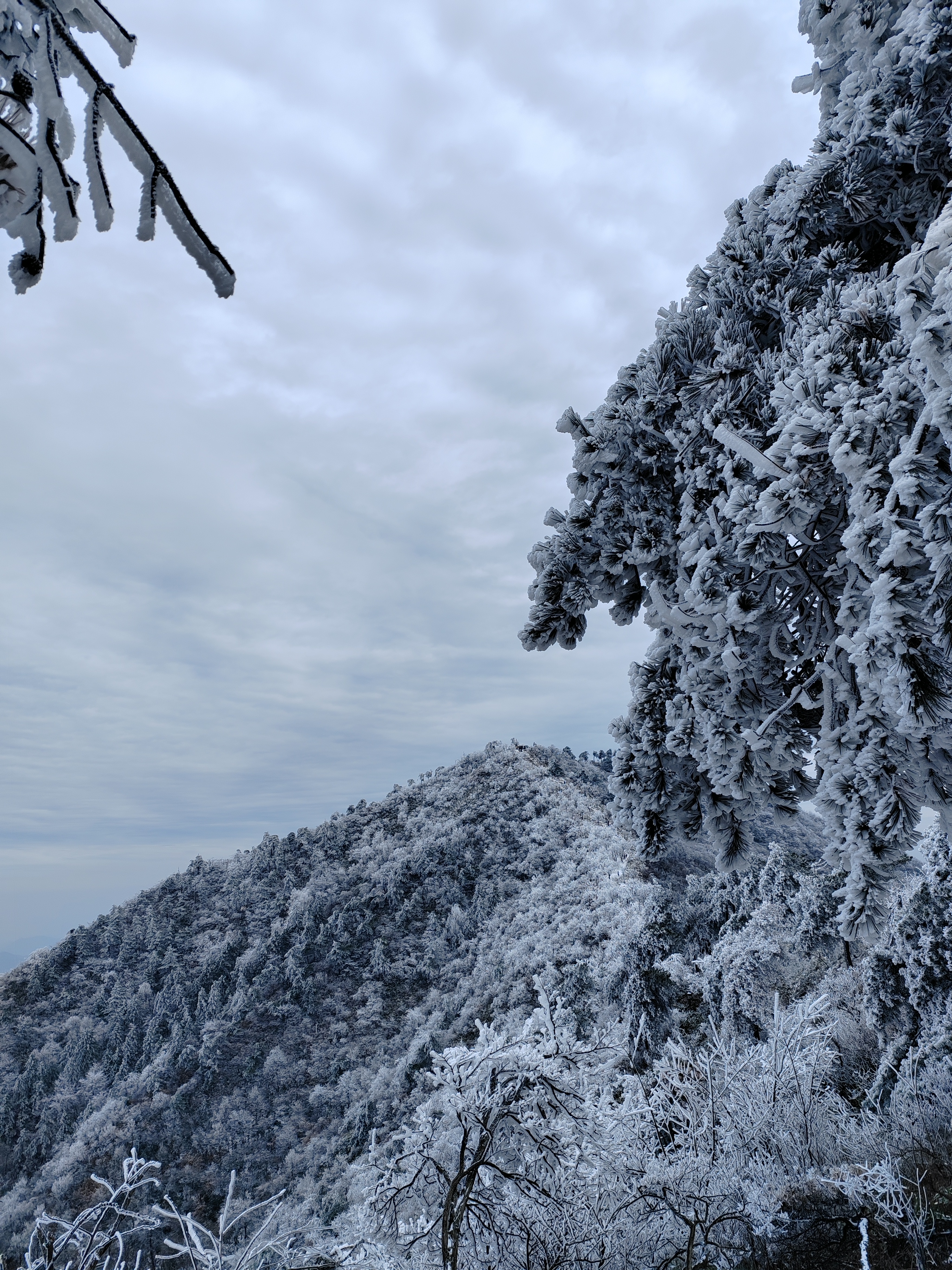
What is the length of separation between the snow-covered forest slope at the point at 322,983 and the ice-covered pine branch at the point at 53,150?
15.3 metres

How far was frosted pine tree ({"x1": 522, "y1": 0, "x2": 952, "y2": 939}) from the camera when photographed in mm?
3289

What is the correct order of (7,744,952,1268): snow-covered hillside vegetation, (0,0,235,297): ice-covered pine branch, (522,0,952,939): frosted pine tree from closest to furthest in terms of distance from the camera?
(0,0,235,297): ice-covered pine branch
(522,0,952,939): frosted pine tree
(7,744,952,1268): snow-covered hillside vegetation

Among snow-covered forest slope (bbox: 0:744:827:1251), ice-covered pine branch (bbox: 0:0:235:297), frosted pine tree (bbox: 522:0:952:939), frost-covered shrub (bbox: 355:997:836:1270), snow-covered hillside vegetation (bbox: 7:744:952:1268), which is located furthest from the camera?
snow-covered forest slope (bbox: 0:744:827:1251)

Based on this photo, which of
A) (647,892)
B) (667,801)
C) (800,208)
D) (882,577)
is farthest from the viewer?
(647,892)

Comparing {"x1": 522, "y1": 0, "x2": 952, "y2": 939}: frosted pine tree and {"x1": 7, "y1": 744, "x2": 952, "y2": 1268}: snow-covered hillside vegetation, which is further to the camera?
{"x1": 7, "y1": 744, "x2": 952, "y2": 1268}: snow-covered hillside vegetation

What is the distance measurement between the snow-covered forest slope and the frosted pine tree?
→ 1095 cm

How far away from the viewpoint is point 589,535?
209 inches

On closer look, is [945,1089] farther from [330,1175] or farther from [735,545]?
[330,1175]

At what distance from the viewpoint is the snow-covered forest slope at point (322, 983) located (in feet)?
52.8

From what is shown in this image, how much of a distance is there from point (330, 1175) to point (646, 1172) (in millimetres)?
14352

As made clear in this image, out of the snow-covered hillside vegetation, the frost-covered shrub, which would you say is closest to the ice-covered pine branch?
the snow-covered hillside vegetation

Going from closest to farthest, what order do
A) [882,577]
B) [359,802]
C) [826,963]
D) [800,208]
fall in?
[882,577] < [800,208] < [826,963] < [359,802]

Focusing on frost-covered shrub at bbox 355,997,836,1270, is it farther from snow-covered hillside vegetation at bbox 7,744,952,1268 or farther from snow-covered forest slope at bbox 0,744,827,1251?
snow-covered forest slope at bbox 0,744,827,1251

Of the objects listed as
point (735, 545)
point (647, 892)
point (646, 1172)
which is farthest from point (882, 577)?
point (647, 892)
